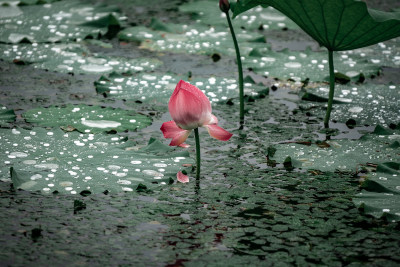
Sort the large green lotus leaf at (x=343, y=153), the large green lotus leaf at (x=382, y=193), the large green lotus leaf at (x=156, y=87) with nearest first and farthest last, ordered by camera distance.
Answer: the large green lotus leaf at (x=382, y=193), the large green lotus leaf at (x=343, y=153), the large green lotus leaf at (x=156, y=87)

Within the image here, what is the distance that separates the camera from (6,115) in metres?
2.35

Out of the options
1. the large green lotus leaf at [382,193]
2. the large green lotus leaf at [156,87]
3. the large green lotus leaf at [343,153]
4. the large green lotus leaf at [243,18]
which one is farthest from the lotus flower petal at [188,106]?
the large green lotus leaf at [243,18]

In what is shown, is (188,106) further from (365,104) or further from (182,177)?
(365,104)

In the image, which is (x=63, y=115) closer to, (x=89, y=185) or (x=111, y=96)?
(x=111, y=96)

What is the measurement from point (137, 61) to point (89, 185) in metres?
1.30

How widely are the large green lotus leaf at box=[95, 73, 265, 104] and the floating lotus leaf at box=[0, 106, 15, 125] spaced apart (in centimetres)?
A: 42

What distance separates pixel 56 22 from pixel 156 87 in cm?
116

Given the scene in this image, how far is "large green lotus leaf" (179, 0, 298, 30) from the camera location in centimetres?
374

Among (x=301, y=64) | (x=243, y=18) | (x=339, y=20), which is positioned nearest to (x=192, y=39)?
(x=243, y=18)

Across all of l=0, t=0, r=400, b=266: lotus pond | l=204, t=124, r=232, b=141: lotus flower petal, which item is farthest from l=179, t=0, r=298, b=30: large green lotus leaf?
l=204, t=124, r=232, b=141: lotus flower petal

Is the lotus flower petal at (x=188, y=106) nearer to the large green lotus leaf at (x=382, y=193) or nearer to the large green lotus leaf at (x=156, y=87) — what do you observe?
the large green lotus leaf at (x=382, y=193)

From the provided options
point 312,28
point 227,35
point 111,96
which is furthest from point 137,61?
point 312,28

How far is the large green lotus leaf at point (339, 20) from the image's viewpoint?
7.07 feet

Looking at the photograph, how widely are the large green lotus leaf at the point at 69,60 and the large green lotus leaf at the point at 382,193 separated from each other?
1386 millimetres
